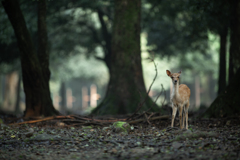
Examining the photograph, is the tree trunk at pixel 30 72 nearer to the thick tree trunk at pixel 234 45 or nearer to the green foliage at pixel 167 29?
the thick tree trunk at pixel 234 45

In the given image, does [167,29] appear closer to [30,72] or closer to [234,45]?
[234,45]

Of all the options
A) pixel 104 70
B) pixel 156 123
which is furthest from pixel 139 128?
pixel 104 70

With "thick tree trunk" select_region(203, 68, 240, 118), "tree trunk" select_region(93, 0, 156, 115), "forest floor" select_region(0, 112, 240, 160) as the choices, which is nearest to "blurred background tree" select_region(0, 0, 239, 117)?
"tree trunk" select_region(93, 0, 156, 115)

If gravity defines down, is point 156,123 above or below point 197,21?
Answer: below

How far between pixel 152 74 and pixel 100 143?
31664mm

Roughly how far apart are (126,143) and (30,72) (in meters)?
6.15

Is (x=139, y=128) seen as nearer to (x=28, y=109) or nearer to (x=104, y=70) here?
(x=28, y=109)

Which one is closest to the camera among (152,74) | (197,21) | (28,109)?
(28,109)

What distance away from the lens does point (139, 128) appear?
9.21m

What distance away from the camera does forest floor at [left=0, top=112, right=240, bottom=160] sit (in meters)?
6.08

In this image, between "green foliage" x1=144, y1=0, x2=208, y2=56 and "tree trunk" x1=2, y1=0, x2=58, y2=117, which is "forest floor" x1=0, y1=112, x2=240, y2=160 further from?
"green foliage" x1=144, y1=0, x2=208, y2=56

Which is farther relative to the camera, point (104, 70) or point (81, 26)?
point (104, 70)

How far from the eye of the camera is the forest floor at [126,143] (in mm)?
6082

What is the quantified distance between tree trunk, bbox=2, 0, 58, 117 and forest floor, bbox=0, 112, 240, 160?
2794 millimetres
